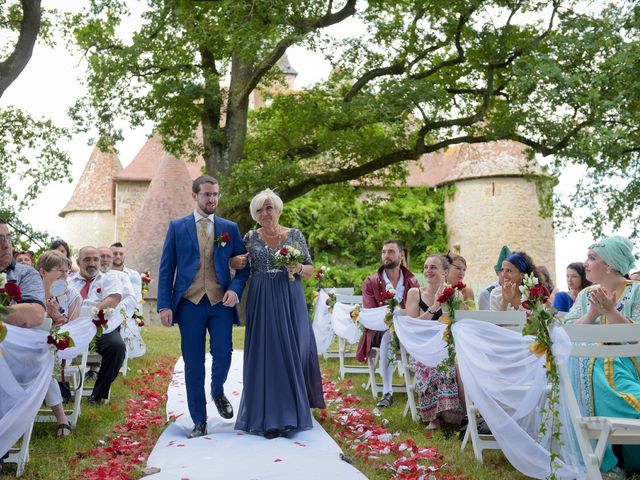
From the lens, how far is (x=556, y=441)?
185 inches

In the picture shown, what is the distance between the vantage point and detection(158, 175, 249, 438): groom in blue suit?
632 cm

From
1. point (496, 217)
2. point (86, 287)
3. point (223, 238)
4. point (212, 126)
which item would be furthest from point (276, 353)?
point (496, 217)

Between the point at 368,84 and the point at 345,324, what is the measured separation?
1134 cm

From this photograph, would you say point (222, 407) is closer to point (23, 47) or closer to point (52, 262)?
point (52, 262)

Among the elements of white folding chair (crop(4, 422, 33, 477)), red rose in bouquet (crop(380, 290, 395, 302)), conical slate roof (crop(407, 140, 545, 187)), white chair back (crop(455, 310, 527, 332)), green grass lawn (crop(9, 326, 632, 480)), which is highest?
conical slate roof (crop(407, 140, 545, 187))

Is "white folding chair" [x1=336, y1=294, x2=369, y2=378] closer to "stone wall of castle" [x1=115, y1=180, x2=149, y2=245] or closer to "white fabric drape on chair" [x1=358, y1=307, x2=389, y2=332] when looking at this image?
"white fabric drape on chair" [x1=358, y1=307, x2=389, y2=332]

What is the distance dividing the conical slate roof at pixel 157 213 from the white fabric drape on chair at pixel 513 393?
27.8 meters

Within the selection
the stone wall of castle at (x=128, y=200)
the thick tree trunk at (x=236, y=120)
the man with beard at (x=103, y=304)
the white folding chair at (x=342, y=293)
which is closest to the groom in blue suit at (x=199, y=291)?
the man with beard at (x=103, y=304)

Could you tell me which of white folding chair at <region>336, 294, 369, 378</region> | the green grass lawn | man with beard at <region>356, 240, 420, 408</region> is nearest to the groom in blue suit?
the green grass lawn

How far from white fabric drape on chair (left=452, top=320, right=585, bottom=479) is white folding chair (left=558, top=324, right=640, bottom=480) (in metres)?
0.14

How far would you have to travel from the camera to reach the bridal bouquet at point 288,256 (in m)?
6.39

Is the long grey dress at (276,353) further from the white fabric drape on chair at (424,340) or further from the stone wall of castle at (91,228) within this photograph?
the stone wall of castle at (91,228)

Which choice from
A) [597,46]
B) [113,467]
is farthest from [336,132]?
[113,467]

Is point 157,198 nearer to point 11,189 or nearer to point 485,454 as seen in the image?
point 11,189
